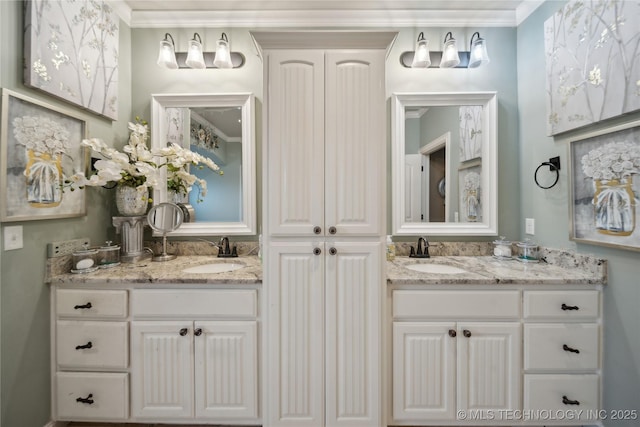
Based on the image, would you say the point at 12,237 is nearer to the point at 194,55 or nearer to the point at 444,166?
the point at 194,55

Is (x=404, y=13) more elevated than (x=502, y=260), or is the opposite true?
(x=404, y=13)

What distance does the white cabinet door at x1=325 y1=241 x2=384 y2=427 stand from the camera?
4.24ft

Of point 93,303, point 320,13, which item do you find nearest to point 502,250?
point 320,13

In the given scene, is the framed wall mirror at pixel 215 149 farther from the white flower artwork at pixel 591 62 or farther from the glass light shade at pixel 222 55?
the white flower artwork at pixel 591 62

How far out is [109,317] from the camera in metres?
1.35

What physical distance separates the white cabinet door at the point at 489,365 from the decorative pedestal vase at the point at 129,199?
2104 mm

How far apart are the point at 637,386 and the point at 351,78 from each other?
2064 millimetres

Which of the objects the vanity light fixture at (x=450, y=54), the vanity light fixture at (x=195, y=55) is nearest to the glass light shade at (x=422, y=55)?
the vanity light fixture at (x=450, y=54)

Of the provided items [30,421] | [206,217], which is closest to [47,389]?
[30,421]

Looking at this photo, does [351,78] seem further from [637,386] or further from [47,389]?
[47,389]

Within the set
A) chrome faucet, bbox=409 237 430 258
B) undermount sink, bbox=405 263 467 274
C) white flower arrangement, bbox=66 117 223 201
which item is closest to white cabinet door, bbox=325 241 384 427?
undermount sink, bbox=405 263 467 274

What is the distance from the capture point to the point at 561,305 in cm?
131

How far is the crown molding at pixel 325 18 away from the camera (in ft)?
6.14

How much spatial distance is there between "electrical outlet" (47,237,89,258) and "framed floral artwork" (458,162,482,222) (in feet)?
8.35
